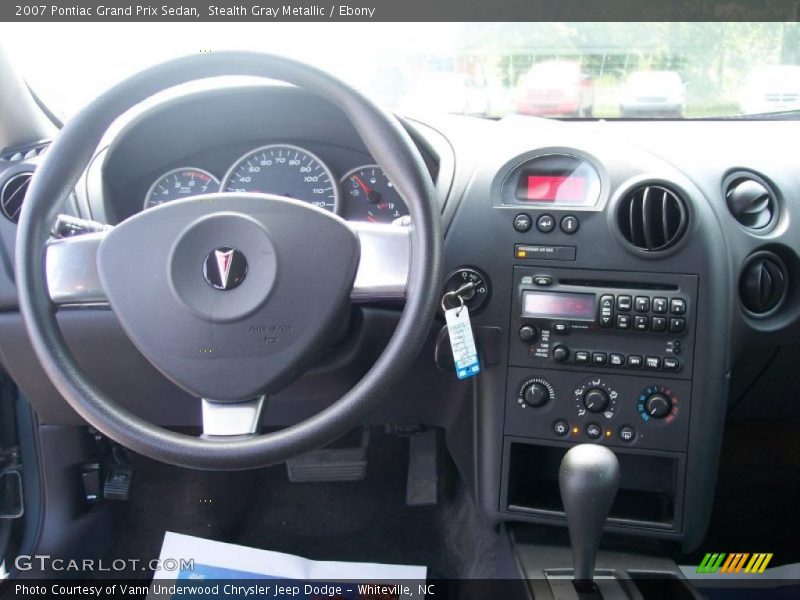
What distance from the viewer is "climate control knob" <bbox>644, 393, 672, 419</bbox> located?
3.88ft

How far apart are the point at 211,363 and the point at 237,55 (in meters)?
0.40

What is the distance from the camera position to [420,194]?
36.7 inches

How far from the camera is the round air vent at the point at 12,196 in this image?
1.27m

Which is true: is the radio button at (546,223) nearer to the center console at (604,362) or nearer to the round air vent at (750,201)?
the center console at (604,362)

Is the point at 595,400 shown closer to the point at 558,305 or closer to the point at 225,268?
the point at 558,305

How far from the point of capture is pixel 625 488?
4.33 ft

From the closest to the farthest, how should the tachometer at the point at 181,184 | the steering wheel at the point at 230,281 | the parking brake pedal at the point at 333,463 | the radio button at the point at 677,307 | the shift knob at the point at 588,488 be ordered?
1. the steering wheel at the point at 230,281
2. the shift knob at the point at 588,488
3. the radio button at the point at 677,307
4. the tachometer at the point at 181,184
5. the parking brake pedal at the point at 333,463

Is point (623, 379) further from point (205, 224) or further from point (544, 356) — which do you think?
point (205, 224)

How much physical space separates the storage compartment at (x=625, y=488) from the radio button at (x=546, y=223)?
14.7 inches

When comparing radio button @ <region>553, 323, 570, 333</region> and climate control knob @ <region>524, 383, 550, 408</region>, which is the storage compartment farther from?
radio button @ <region>553, 323, 570, 333</region>

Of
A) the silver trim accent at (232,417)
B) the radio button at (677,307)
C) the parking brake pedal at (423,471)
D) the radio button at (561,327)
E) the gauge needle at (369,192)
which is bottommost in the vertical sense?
the parking brake pedal at (423,471)

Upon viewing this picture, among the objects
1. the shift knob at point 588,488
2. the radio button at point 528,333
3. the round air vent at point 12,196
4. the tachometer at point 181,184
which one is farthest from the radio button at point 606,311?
the round air vent at point 12,196

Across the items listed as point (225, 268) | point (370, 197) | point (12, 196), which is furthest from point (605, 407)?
point (12, 196)

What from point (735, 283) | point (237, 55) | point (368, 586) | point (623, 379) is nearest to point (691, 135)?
point (735, 283)
